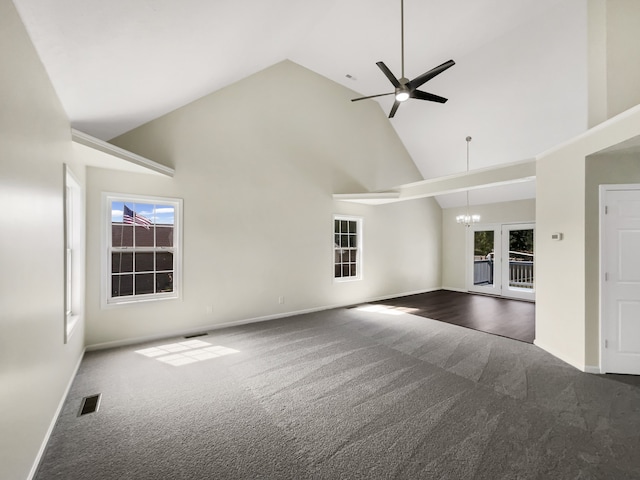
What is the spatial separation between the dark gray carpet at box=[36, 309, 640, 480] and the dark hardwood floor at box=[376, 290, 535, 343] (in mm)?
994

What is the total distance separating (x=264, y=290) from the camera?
509 centimetres

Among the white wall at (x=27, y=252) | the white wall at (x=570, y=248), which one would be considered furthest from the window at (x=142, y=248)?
the white wall at (x=570, y=248)

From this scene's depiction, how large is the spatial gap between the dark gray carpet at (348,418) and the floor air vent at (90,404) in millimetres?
64

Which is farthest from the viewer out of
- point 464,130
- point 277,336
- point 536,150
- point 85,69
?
point 464,130

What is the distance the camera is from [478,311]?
233 inches

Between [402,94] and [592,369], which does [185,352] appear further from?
[592,369]

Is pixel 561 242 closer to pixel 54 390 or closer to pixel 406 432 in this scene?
pixel 406 432

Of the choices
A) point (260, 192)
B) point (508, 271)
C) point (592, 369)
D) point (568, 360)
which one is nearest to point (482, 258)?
point (508, 271)

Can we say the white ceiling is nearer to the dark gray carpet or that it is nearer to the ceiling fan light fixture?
the ceiling fan light fixture

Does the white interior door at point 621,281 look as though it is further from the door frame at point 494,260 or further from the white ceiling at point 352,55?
the door frame at point 494,260

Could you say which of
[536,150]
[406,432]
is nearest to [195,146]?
[406,432]

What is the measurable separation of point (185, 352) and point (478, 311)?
226 inches

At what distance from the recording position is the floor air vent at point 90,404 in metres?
2.39

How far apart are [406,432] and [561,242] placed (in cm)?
326
